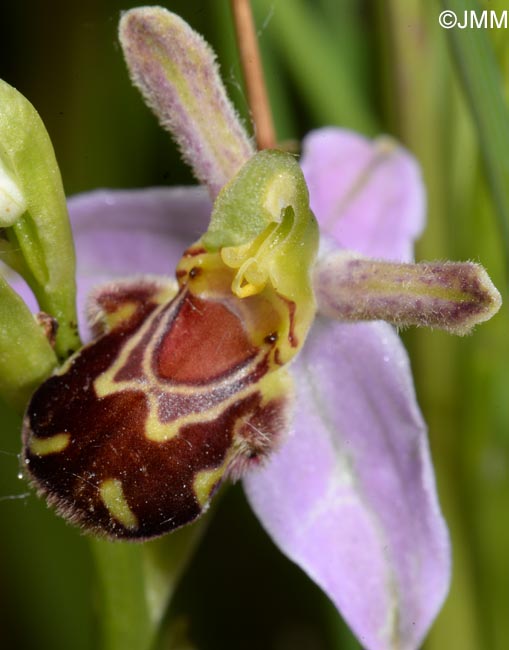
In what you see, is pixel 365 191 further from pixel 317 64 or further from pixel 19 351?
pixel 19 351

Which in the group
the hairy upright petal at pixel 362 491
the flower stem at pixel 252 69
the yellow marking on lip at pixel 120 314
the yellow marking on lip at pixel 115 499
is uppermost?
the flower stem at pixel 252 69

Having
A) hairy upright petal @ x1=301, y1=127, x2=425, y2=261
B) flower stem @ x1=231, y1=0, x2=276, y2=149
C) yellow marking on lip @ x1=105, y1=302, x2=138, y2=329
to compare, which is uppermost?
flower stem @ x1=231, y1=0, x2=276, y2=149

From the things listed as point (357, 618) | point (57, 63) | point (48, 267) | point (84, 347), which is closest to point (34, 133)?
point (48, 267)

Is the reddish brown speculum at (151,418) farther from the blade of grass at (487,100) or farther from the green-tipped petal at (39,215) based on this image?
the blade of grass at (487,100)

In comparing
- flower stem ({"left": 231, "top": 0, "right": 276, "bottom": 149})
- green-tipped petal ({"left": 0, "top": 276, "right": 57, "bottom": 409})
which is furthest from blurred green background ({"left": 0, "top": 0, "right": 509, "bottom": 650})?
green-tipped petal ({"left": 0, "top": 276, "right": 57, "bottom": 409})

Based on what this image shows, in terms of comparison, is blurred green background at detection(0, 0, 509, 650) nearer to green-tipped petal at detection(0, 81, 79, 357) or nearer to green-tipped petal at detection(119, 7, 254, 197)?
green-tipped petal at detection(119, 7, 254, 197)

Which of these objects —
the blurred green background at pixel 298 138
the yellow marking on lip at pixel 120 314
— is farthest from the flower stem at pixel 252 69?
the yellow marking on lip at pixel 120 314

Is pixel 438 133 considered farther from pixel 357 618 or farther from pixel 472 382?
pixel 357 618
